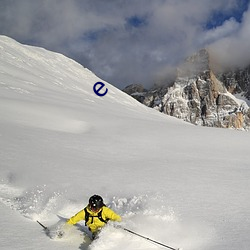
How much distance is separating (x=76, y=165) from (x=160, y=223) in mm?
4311

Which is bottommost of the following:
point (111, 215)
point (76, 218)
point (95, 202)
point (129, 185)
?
point (76, 218)

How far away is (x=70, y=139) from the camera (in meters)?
13.0

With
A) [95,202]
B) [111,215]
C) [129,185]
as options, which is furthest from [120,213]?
[129,185]

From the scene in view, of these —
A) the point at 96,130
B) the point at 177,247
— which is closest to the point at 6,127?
the point at 96,130

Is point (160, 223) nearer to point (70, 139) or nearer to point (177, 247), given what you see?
point (177, 247)

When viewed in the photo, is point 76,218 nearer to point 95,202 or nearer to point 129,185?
point 95,202

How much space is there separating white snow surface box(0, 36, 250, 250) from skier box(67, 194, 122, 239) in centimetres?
21

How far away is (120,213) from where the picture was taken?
656 centimetres

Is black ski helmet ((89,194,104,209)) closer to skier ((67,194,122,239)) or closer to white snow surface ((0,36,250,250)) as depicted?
skier ((67,194,122,239))

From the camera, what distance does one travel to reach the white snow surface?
5402mm

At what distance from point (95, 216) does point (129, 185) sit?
227cm

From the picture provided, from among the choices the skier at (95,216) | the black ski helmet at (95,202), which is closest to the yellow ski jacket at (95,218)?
the skier at (95,216)

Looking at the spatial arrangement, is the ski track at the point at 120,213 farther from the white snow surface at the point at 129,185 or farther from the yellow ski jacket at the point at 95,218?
the yellow ski jacket at the point at 95,218

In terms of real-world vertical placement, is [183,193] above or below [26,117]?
below
